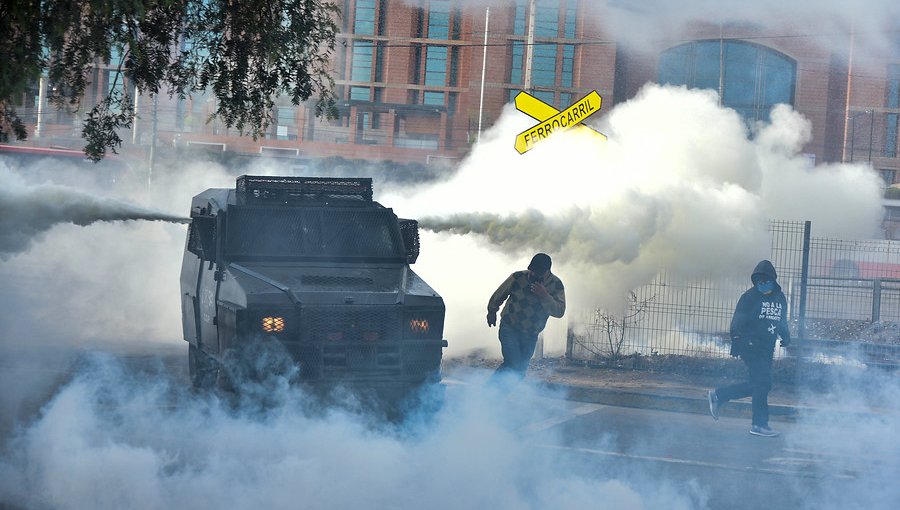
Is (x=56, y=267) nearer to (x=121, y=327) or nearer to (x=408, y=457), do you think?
(x=121, y=327)

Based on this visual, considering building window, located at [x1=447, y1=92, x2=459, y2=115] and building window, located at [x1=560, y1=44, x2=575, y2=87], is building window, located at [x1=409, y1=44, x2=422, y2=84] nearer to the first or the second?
building window, located at [x1=447, y1=92, x2=459, y2=115]

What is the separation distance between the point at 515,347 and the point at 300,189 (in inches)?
105

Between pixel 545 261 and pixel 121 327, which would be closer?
pixel 545 261

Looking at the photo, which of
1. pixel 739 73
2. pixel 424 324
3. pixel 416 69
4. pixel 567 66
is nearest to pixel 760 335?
pixel 424 324

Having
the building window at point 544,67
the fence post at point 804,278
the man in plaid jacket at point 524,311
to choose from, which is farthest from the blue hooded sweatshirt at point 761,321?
the building window at point 544,67

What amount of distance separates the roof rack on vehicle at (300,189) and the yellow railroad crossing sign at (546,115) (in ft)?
21.5

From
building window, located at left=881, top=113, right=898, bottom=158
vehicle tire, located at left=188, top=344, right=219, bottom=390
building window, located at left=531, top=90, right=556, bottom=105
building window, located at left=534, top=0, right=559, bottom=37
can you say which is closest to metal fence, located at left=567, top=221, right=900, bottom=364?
vehicle tire, located at left=188, top=344, right=219, bottom=390

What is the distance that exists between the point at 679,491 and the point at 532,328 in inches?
132

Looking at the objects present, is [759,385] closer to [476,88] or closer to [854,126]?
[854,126]

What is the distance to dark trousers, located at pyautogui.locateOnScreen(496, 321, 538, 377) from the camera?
35.6 feet

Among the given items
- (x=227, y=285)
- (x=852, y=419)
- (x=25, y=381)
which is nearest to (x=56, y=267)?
(x=25, y=381)

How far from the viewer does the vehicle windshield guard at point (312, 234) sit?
9.84 meters

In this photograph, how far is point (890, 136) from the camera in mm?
47500

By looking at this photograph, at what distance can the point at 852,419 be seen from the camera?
12055 mm
